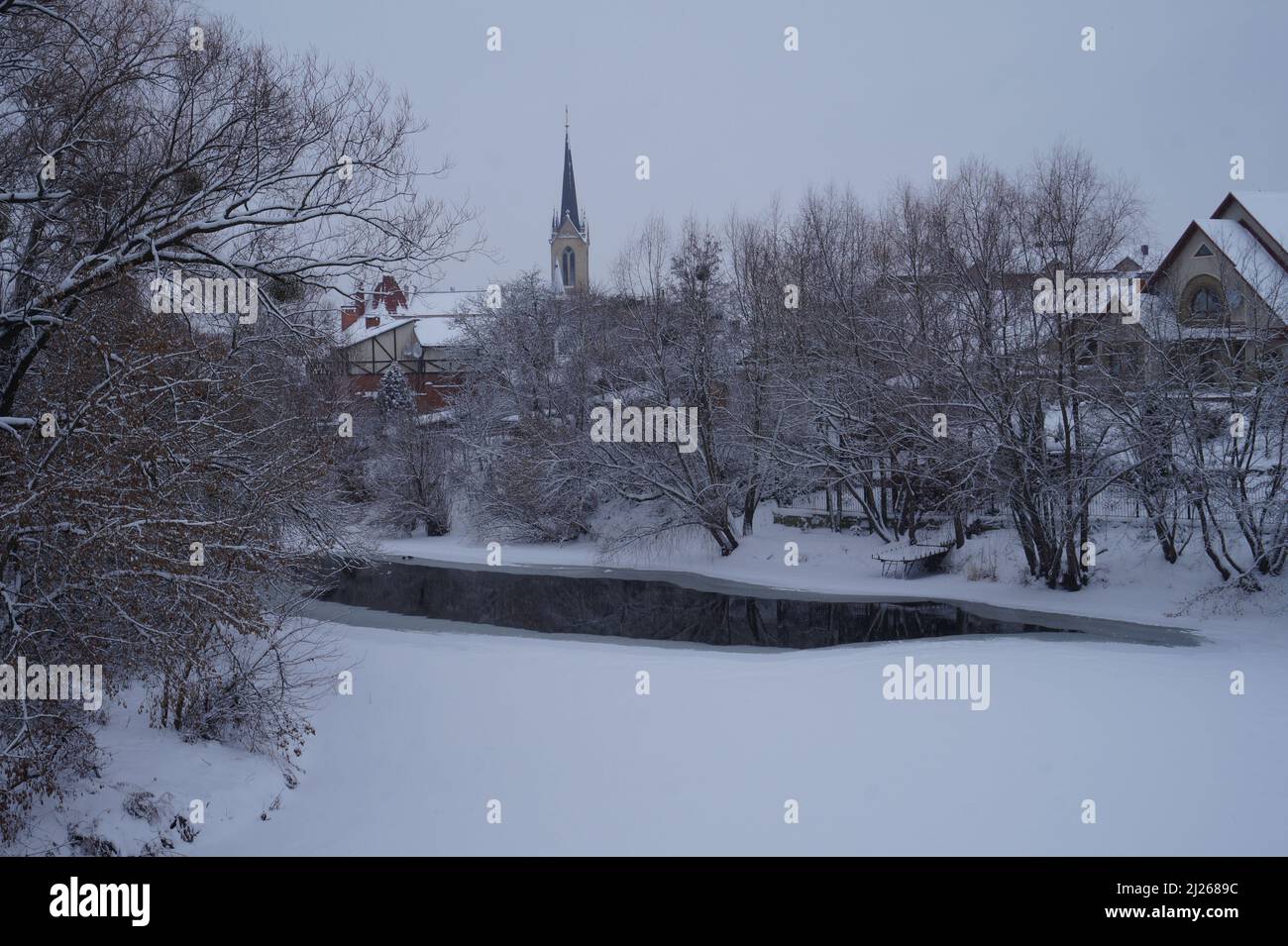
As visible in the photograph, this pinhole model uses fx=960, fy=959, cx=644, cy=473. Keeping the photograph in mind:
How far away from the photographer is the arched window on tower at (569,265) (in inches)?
3580

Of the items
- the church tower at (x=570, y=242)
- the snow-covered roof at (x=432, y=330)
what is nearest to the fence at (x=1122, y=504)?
the snow-covered roof at (x=432, y=330)

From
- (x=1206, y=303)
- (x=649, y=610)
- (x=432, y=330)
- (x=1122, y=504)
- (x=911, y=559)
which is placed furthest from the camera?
(x=432, y=330)

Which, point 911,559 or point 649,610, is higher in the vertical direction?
point 911,559

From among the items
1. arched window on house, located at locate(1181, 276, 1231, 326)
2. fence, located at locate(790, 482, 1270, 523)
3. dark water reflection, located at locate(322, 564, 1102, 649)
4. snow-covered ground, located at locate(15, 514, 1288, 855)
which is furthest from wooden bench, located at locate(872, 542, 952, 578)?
snow-covered ground, located at locate(15, 514, 1288, 855)

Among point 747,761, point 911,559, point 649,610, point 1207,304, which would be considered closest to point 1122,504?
point 911,559

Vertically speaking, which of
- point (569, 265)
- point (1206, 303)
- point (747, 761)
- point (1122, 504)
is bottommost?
point (747, 761)

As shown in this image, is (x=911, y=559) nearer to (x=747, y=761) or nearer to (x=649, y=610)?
(x=649, y=610)

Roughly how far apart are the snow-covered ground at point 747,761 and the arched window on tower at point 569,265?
3061 inches

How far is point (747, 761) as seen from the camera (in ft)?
34.8

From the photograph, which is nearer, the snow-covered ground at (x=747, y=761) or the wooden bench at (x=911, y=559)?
the snow-covered ground at (x=747, y=761)

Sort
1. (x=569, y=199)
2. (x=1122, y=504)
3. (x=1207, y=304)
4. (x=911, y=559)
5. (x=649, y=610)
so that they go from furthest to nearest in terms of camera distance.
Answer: (x=569, y=199) < (x=1207, y=304) < (x=1122, y=504) < (x=911, y=559) < (x=649, y=610)

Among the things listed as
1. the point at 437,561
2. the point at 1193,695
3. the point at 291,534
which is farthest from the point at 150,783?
the point at 437,561

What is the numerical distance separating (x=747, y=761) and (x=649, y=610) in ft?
41.4

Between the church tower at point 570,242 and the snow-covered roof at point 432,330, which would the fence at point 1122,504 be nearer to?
the snow-covered roof at point 432,330
